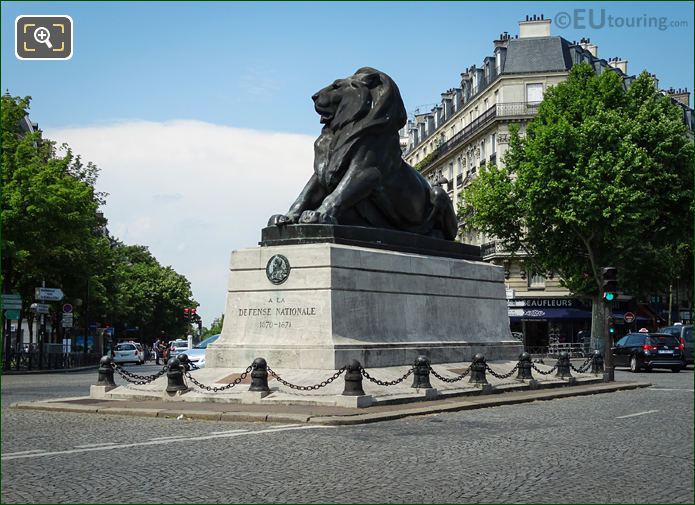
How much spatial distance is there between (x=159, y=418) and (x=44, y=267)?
29.8 meters

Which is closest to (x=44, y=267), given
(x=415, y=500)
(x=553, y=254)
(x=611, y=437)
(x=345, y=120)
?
(x=553, y=254)

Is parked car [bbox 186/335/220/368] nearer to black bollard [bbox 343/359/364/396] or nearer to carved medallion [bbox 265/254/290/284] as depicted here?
carved medallion [bbox 265/254/290/284]

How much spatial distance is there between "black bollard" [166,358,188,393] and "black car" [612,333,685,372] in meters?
21.2

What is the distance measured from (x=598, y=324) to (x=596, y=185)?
7983 millimetres

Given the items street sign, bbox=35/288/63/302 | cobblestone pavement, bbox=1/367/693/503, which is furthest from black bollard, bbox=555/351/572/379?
street sign, bbox=35/288/63/302

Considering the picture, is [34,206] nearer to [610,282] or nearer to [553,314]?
[610,282]

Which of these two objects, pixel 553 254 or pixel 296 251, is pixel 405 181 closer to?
pixel 296 251

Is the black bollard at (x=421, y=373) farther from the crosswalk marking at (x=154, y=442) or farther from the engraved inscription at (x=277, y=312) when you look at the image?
the crosswalk marking at (x=154, y=442)

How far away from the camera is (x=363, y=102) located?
19.1 metres

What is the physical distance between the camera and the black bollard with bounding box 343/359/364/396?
14430mm

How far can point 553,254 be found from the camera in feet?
149

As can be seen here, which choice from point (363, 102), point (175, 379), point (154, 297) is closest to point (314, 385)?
point (175, 379)

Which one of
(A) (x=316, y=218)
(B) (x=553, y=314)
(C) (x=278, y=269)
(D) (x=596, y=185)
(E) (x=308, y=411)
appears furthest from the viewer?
(B) (x=553, y=314)

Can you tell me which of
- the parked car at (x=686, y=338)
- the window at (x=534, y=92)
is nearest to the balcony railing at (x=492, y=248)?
the window at (x=534, y=92)
